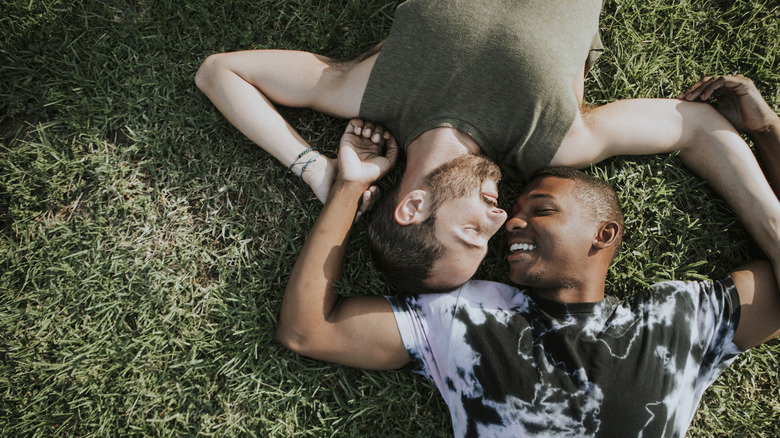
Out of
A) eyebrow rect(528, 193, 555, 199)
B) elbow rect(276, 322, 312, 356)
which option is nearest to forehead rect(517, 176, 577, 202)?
eyebrow rect(528, 193, 555, 199)

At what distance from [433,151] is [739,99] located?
2.04 m

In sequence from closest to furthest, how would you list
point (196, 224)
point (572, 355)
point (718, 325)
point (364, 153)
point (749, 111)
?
point (572, 355) → point (718, 325) → point (749, 111) → point (364, 153) → point (196, 224)

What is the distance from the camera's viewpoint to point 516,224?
2.84 meters

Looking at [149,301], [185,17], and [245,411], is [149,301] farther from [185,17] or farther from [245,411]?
[185,17]

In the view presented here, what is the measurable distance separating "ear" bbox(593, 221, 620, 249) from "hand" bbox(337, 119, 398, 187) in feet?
4.39

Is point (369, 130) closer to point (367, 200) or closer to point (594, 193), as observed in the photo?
point (367, 200)

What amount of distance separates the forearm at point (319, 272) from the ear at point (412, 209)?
36 centimetres

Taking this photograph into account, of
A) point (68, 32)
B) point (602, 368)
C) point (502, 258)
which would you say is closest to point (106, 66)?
point (68, 32)

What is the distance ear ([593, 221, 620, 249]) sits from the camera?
2.74 metres

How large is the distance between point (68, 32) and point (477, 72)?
2839mm

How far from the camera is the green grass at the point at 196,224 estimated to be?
119 inches

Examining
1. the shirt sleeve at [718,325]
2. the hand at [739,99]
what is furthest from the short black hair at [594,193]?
the hand at [739,99]

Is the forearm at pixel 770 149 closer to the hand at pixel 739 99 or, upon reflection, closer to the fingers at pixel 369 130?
the hand at pixel 739 99

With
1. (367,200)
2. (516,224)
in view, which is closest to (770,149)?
(516,224)
